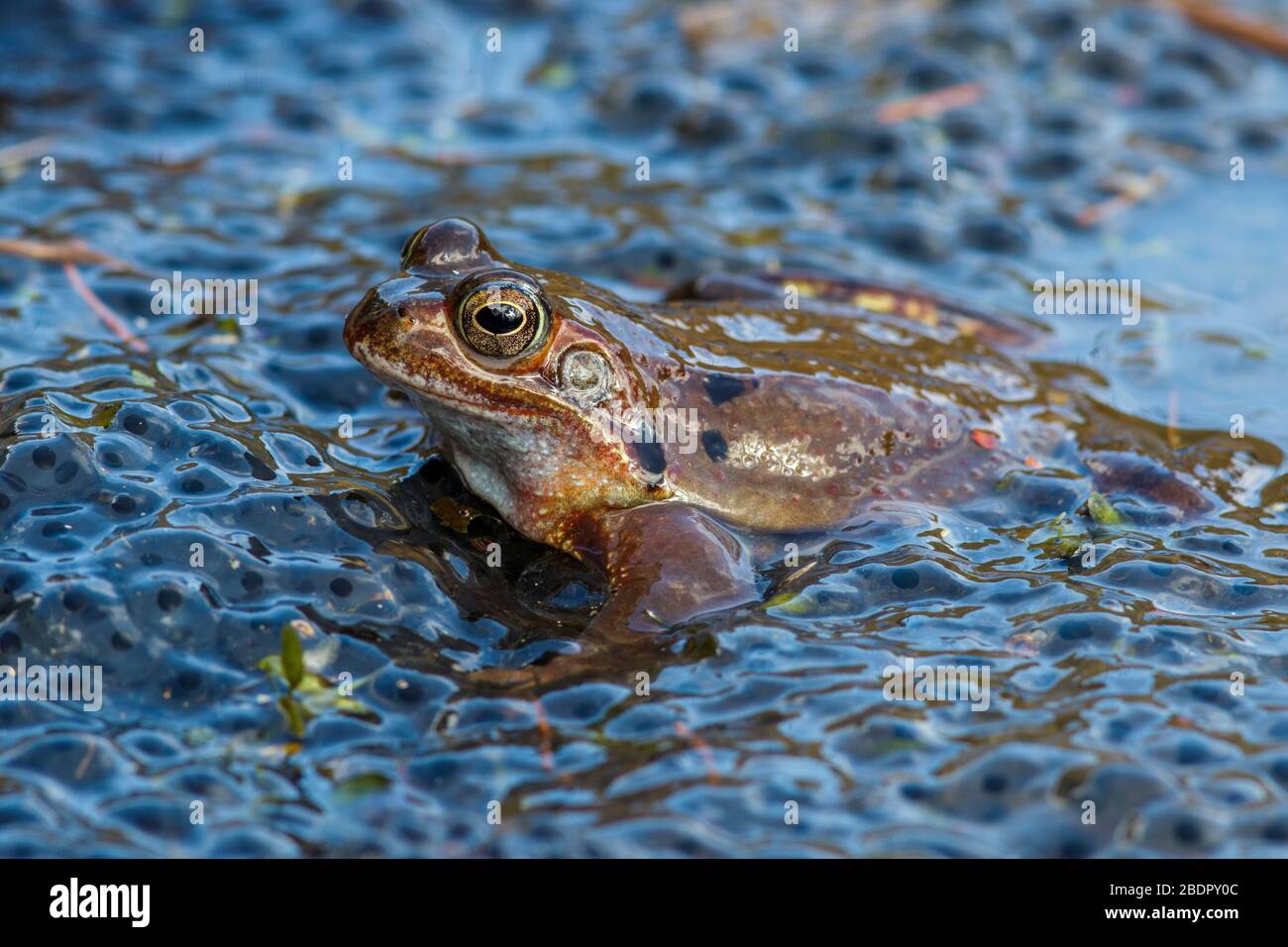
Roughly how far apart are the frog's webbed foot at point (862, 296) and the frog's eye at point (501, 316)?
2060 millimetres

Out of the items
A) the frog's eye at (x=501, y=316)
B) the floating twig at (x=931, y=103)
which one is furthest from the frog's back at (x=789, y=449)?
the floating twig at (x=931, y=103)

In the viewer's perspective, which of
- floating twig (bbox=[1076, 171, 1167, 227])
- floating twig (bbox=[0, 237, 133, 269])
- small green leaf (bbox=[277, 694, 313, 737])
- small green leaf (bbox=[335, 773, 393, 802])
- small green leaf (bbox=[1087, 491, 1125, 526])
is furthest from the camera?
floating twig (bbox=[1076, 171, 1167, 227])

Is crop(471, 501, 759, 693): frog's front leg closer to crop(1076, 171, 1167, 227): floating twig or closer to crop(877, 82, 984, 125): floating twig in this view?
crop(1076, 171, 1167, 227): floating twig

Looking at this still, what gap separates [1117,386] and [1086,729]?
351cm

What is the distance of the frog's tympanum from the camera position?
6.46 meters

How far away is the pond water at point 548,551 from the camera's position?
5500mm

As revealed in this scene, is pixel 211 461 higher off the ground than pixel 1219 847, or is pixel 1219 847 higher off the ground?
pixel 211 461

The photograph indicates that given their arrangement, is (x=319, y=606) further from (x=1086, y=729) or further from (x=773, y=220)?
(x=773, y=220)

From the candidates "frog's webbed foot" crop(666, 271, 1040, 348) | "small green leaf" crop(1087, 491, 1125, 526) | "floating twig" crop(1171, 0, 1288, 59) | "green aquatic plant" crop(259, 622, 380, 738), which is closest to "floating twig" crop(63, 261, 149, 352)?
"green aquatic plant" crop(259, 622, 380, 738)

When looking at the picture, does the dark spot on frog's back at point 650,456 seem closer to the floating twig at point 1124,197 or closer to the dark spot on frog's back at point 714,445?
the dark spot on frog's back at point 714,445

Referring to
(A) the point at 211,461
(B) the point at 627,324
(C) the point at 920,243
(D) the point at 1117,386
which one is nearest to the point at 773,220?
(C) the point at 920,243

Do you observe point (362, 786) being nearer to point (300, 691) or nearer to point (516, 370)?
point (300, 691)
